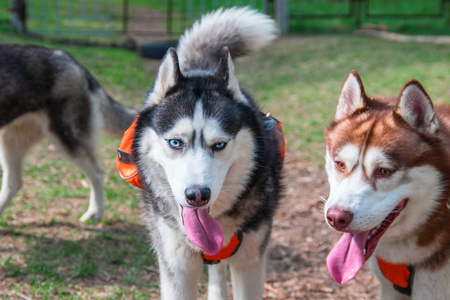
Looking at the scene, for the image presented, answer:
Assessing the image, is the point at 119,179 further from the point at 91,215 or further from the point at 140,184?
the point at 140,184

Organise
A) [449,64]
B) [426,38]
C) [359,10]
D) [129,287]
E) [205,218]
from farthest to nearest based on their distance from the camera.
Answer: [359,10] → [426,38] → [449,64] → [129,287] → [205,218]

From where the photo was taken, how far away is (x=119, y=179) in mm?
5918

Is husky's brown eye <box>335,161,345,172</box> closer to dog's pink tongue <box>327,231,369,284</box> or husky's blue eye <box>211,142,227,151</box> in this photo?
dog's pink tongue <box>327,231,369,284</box>

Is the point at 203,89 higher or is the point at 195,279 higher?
the point at 203,89

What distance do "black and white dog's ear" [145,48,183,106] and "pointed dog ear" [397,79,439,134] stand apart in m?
1.19

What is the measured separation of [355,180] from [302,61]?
999cm

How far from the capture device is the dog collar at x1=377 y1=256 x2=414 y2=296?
9.30 ft

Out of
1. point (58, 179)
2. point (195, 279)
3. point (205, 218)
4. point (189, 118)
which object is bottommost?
point (58, 179)

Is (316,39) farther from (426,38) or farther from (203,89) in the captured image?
(203,89)

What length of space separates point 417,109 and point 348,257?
826 mm

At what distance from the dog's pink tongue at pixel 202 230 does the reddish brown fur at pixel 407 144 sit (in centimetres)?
74

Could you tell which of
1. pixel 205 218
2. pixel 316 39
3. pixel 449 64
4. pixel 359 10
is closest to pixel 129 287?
pixel 205 218

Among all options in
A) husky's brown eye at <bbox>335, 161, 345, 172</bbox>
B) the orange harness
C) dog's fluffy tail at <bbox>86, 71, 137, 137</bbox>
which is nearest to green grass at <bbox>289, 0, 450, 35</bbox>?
dog's fluffy tail at <bbox>86, 71, 137, 137</bbox>

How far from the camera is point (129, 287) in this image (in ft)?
12.6
